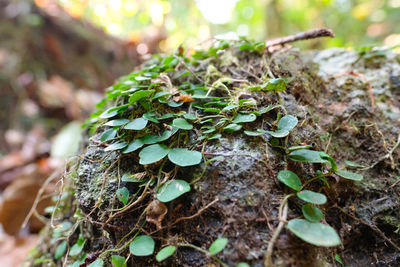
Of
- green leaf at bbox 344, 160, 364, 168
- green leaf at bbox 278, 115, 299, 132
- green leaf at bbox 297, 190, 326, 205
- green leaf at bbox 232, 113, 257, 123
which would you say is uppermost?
green leaf at bbox 232, 113, 257, 123

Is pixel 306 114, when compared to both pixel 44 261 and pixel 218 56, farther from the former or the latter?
pixel 44 261

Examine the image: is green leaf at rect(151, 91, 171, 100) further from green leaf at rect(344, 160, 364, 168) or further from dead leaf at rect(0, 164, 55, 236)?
dead leaf at rect(0, 164, 55, 236)

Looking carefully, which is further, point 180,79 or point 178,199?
point 180,79

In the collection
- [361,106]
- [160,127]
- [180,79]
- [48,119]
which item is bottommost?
[48,119]

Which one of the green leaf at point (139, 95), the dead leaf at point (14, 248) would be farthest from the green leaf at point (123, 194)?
the dead leaf at point (14, 248)

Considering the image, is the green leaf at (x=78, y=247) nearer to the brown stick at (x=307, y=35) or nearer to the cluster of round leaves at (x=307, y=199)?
the cluster of round leaves at (x=307, y=199)

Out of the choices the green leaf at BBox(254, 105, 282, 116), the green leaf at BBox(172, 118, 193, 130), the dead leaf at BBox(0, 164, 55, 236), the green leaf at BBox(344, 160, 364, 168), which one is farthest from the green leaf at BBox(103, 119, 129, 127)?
the dead leaf at BBox(0, 164, 55, 236)

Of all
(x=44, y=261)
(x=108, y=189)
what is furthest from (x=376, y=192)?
(x=44, y=261)
